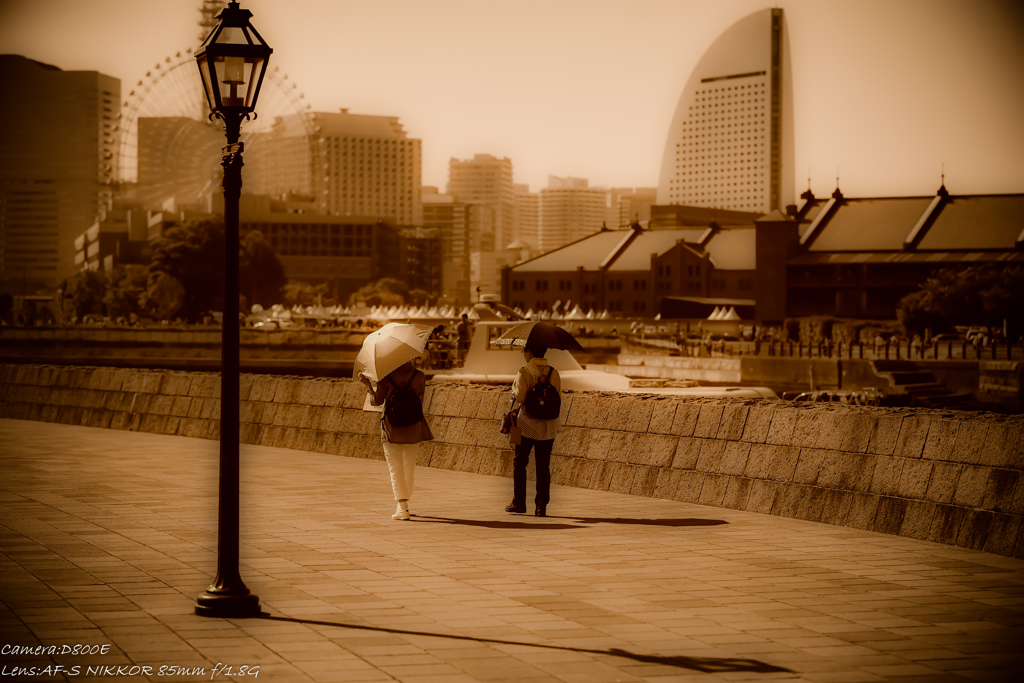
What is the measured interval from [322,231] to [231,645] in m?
183

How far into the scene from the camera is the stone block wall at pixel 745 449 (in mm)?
9500

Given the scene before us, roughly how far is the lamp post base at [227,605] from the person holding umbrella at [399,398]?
3.81m

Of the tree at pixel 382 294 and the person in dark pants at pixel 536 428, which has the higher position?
the tree at pixel 382 294

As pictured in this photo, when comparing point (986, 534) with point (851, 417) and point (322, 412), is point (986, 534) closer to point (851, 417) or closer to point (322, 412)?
point (851, 417)

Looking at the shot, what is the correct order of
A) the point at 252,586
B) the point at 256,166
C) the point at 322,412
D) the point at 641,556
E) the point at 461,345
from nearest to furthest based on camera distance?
the point at 252,586 < the point at 641,556 < the point at 322,412 < the point at 461,345 < the point at 256,166

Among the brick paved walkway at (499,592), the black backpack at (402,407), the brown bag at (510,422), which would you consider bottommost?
the brick paved walkway at (499,592)

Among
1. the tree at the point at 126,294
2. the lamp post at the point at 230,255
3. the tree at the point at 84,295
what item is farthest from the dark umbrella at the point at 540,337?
the tree at the point at 84,295

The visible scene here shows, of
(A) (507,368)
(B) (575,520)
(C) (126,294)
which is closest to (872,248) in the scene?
(C) (126,294)

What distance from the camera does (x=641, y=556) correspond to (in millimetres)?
9141

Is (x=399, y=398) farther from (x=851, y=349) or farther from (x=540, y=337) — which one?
(x=851, y=349)

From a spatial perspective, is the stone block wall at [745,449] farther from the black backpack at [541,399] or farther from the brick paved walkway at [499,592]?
the black backpack at [541,399]

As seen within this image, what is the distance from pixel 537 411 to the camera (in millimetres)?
11242

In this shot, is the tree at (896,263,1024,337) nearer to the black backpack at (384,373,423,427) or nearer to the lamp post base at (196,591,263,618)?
the black backpack at (384,373,423,427)

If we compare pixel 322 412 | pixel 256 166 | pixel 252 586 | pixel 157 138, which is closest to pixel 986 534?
pixel 252 586
